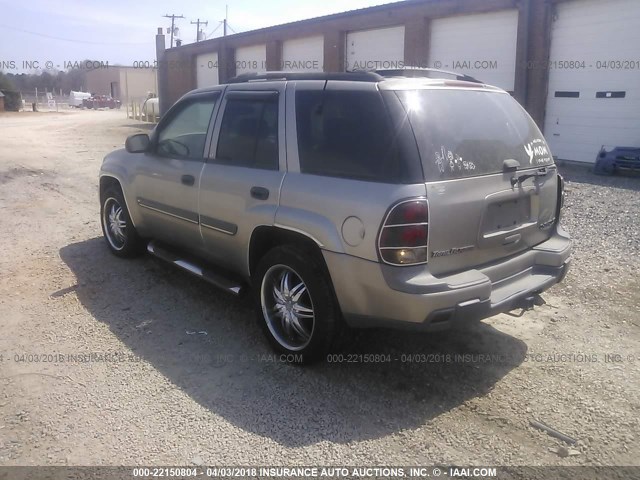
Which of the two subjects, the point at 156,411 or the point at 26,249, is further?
the point at 26,249

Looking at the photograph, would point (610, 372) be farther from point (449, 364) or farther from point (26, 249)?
point (26, 249)

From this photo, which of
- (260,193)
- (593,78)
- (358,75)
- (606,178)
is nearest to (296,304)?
(260,193)

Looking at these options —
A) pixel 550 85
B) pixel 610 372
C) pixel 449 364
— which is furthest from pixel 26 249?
pixel 550 85

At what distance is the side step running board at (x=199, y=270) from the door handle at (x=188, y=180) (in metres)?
0.69

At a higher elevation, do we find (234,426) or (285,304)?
(285,304)

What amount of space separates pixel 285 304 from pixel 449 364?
1.23 meters

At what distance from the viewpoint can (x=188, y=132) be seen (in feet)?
17.0

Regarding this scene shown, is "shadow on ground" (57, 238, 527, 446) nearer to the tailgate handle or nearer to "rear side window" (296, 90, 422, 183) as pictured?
the tailgate handle

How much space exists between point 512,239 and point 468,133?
77cm

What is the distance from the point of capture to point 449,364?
4055 mm

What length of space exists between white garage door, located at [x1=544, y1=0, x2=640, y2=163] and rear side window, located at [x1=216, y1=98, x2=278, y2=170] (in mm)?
12288

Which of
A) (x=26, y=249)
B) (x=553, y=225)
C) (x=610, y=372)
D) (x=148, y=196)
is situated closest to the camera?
(x=610, y=372)

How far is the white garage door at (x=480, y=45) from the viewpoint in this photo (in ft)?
53.2

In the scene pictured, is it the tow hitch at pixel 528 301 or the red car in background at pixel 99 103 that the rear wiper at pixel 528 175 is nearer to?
the tow hitch at pixel 528 301
